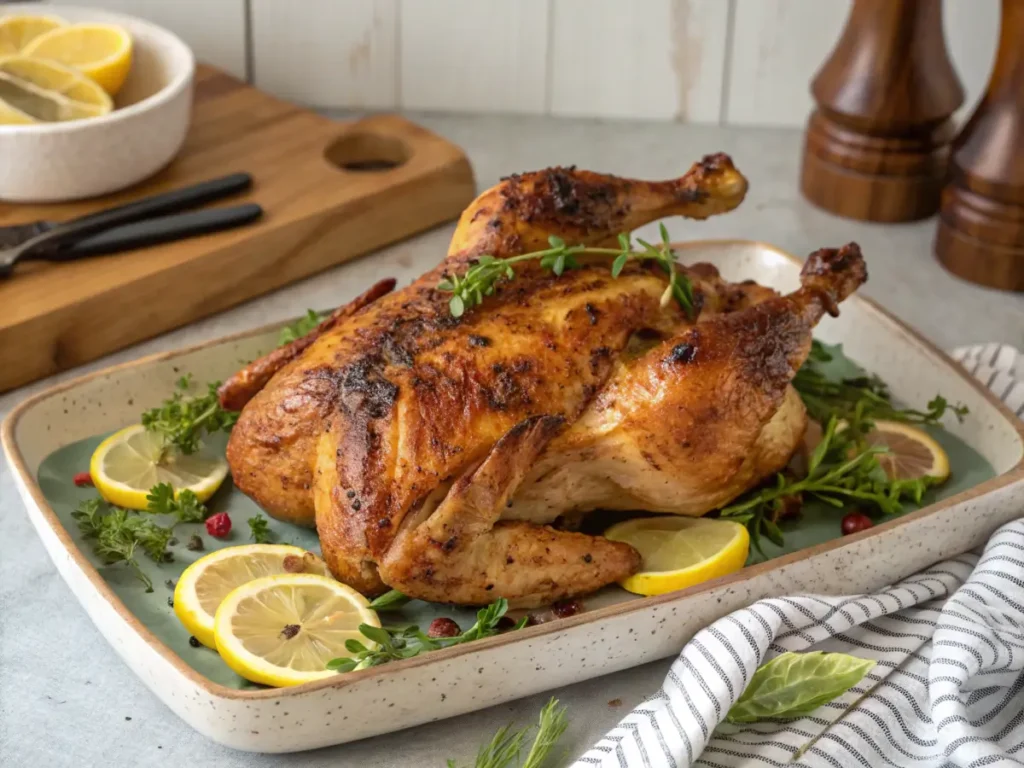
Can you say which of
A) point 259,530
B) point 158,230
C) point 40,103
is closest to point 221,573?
point 259,530

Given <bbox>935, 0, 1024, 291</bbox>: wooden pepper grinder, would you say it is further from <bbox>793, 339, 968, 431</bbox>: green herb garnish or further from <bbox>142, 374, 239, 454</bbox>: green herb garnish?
<bbox>142, 374, 239, 454</bbox>: green herb garnish

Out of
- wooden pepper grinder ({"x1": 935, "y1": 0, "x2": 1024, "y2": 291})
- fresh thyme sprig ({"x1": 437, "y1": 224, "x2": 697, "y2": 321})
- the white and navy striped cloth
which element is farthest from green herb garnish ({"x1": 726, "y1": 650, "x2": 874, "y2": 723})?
wooden pepper grinder ({"x1": 935, "y1": 0, "x2": 1024, "y2": 291})

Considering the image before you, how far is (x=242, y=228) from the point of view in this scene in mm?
3365

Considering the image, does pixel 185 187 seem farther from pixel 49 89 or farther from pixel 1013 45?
pixel 1013 45

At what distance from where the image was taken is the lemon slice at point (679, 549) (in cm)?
228

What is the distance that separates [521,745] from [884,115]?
2.16 metres

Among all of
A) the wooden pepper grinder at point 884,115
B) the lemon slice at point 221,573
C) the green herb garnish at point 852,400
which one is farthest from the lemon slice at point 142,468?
the wooden pepper grinder at point 884,115

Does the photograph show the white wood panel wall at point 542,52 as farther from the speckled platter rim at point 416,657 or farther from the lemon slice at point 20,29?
the speckled platter rim at point 416,657

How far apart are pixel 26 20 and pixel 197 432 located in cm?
159

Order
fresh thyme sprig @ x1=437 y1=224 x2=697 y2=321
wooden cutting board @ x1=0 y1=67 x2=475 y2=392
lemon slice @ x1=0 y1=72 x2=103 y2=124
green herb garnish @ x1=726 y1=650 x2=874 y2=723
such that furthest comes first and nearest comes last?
lemon slice @ x1=0 y1=72 x2=103 y2=124 < wooden cutting board @ x1=0 y1=67 x2=475 y2=392 < fresh thyme sprig @ x1=437 y1=224 x2=697 y2=321 < green herb garnish @ x1=726 y1=650 x2=874 y2=723

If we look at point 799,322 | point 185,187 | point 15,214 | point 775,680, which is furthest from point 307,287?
point 775,680

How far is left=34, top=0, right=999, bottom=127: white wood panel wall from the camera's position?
418 centimetres

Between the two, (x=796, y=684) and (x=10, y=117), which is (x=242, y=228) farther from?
(x=796, y=684)

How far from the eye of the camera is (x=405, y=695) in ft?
6.66
